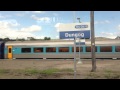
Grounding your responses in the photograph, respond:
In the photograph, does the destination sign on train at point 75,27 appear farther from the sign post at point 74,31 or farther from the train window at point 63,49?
the train window at point 63,49

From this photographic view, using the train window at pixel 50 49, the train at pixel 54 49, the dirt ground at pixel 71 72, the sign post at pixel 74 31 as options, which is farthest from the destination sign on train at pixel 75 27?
the train window at pixel 50 49

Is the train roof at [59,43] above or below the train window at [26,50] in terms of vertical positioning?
above

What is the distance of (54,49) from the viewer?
132 ft

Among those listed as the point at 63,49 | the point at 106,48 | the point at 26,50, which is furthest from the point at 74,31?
the point at 26,50

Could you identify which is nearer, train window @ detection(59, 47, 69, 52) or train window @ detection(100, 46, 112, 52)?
train window @ detection(100, 46, 112, 52)

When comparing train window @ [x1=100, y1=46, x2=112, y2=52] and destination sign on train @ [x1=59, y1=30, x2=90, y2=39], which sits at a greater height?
destination sign on train @ [x1=59, y1=30, x2=90, y2=39]

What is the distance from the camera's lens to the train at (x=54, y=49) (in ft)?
126

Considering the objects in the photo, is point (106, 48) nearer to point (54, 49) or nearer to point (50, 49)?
point (54, 49)

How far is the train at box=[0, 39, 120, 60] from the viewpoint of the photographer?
126ft

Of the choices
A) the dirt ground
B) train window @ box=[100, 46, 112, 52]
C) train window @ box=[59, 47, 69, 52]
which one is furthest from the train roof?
the dirt ground

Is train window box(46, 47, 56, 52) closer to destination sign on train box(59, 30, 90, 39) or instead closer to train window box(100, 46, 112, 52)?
train window box(100, 46, 112, 52)

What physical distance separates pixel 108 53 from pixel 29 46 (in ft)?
37.8

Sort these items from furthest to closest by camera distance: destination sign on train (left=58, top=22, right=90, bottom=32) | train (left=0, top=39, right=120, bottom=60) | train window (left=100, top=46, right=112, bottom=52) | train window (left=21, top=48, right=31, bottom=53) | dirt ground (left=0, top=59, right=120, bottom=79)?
1. train window (left=21, top=48, right=31, bottom=53)
2. train (left=0, top=39, right=120, bottom=60)
3. train window (left=100, top=46, right=112, bottom=52)
4. dirt ground (left=0, top=59, right=120, bottom=79)
5. destination sign on train (left=58, top=22, right=90, bottom=32)
